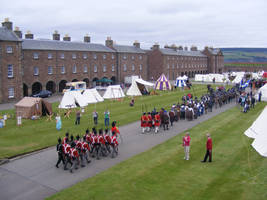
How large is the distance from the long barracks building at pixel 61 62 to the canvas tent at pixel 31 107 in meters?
12.5

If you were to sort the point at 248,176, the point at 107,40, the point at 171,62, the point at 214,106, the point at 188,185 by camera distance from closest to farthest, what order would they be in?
the point at 188,185 < the point at 248,176 < the point at 214,106 < the point at 107,40 < the point at 171,62

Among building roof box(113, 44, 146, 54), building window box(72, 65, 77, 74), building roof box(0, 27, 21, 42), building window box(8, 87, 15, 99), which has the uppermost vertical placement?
building roof box(113, 44, 146, 54)

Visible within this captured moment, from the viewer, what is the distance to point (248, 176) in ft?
38.4

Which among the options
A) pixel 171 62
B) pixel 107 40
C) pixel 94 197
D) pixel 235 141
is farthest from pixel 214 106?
pixel 171 62

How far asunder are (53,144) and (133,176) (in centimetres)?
756

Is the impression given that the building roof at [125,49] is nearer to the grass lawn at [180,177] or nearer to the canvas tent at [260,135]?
the grass lawn at [180,177]

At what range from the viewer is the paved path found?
1069cm

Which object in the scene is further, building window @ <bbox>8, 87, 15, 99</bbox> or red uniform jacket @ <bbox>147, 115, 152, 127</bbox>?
building window @ <bbox>8, 87, 15, 99</bbox>

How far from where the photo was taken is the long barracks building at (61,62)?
37.4 meters

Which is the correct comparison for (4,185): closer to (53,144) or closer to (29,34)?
(53,144)

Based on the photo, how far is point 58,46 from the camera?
1850 inches

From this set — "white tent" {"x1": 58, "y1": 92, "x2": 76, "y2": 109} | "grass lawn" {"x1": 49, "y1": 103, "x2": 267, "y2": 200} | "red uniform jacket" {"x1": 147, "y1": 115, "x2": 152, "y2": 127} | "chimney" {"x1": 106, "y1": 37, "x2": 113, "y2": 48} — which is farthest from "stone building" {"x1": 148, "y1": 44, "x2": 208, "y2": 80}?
"grass lawn" {"x1": 49, "y1": 103, "x2": 267, "y2": 200}

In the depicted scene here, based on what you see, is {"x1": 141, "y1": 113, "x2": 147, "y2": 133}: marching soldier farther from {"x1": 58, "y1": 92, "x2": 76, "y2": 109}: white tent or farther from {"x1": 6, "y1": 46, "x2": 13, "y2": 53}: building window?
{"x1": 6, "y1": 46, "x2": 13, "y2": 53}: building window

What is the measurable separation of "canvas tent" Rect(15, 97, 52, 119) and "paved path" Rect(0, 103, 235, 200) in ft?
35.5
